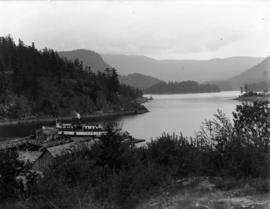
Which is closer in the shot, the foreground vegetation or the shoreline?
the foreground vegetation

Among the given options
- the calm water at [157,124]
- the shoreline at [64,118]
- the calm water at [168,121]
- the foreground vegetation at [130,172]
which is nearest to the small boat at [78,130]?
the calm water at [157,124]

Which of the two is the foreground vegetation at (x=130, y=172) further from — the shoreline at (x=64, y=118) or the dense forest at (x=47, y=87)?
the dense forest at (x=47, y=87)

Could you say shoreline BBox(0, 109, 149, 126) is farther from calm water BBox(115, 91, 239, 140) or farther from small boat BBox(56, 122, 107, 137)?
small boat BBox(56, 122, 107, 137)

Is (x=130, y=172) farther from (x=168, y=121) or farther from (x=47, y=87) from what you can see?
(x=47, y=87)

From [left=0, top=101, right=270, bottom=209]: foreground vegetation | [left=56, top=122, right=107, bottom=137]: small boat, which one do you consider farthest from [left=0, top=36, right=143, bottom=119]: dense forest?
[left=0, top=101, right=270, bottom=209]: foreground vegetation

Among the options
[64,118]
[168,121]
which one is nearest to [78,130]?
[168,121]

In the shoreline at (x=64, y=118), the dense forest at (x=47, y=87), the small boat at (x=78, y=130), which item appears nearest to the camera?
the small boat at (x=78, y=130)

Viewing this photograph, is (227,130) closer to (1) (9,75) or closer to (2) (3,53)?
(1) (9,75)
